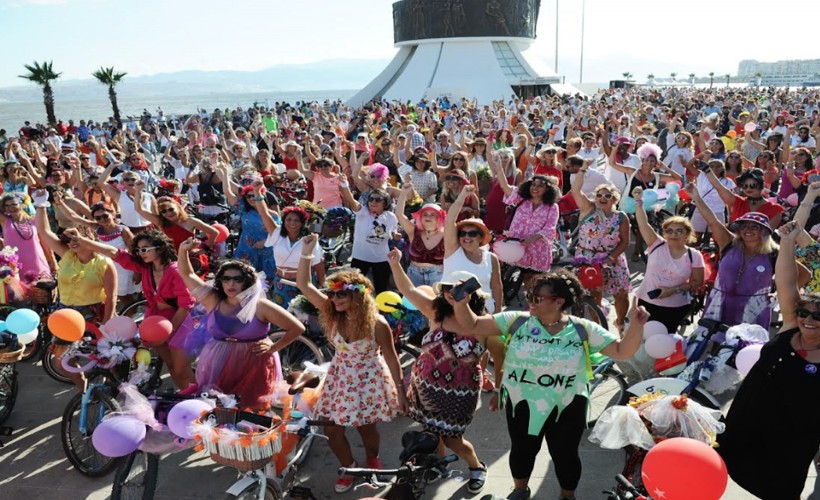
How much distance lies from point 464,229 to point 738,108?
19.8 meters

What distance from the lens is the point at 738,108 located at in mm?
20688

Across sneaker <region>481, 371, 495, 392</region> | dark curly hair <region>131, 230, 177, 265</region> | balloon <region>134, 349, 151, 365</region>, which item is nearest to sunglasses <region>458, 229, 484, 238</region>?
sneaker <region>481, 371, 495, 392</region>

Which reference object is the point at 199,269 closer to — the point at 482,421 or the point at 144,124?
the point at 482,421

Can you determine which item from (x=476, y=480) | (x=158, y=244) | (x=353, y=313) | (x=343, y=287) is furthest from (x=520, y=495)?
(x=158, y=244)

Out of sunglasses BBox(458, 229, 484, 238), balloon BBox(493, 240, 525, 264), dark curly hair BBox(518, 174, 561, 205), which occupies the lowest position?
balloon BBox(493, 240, 525, 264)

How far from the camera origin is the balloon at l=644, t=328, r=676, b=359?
14.0 ft

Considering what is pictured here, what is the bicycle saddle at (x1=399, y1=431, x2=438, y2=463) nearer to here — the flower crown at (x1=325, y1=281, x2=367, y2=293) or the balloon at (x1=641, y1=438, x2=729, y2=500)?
the flower crown at (x1=325, y1=281, x2=367, y2=293)

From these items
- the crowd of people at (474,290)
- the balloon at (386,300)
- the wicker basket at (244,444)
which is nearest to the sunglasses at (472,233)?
the crowd of people at (474,290)

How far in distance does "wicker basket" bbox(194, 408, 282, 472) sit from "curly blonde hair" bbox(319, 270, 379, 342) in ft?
2.62

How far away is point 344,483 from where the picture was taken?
4078 mm

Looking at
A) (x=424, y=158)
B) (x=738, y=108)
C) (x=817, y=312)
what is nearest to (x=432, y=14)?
(x=738, y=108)

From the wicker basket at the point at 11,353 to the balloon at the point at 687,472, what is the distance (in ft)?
15.5

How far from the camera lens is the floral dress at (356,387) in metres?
3.81

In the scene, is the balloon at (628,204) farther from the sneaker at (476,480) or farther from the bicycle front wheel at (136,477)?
the bicycle front wheel at (136,477)
